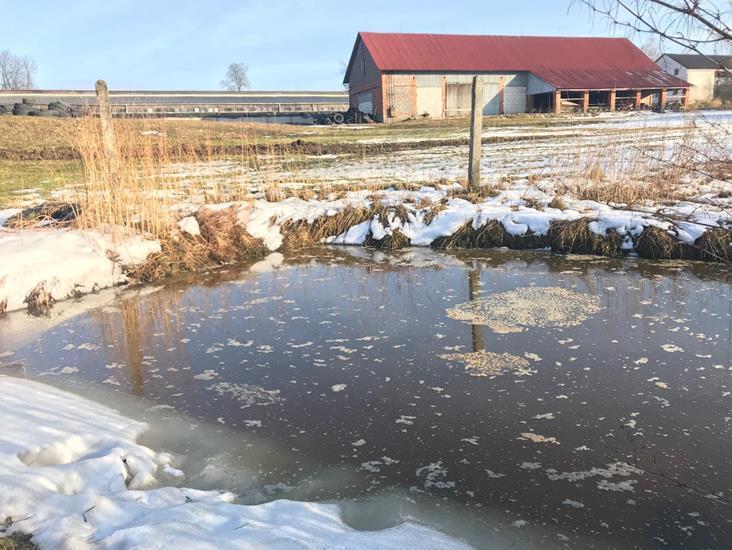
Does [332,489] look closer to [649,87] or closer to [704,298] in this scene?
[704,298]

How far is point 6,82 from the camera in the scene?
92312 millimetres

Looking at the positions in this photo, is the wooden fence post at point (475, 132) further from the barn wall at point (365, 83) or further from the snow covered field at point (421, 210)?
the barn wall at point (365, 83)

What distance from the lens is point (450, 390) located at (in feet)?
12.4

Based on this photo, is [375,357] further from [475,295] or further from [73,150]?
[73,150]

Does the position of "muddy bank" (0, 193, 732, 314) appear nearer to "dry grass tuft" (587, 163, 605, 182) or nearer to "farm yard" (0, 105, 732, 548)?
"farm yard" (0, 105, 732, 548)

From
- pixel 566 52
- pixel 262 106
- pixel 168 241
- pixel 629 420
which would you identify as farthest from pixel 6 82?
pixel 629 420

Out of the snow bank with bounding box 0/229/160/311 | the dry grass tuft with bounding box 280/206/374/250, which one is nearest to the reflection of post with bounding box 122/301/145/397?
the snow bank with bounding box 0/229/160/311

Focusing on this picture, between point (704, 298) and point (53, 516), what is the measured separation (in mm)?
5346

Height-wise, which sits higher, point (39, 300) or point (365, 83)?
point (365, 83)

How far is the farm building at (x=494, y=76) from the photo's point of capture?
116 feet

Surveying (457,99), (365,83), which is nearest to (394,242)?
(457,99)

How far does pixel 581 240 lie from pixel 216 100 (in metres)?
45.5

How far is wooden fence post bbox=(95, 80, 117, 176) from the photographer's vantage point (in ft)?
23.9

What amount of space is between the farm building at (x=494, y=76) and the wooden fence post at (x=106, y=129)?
28210 mm
